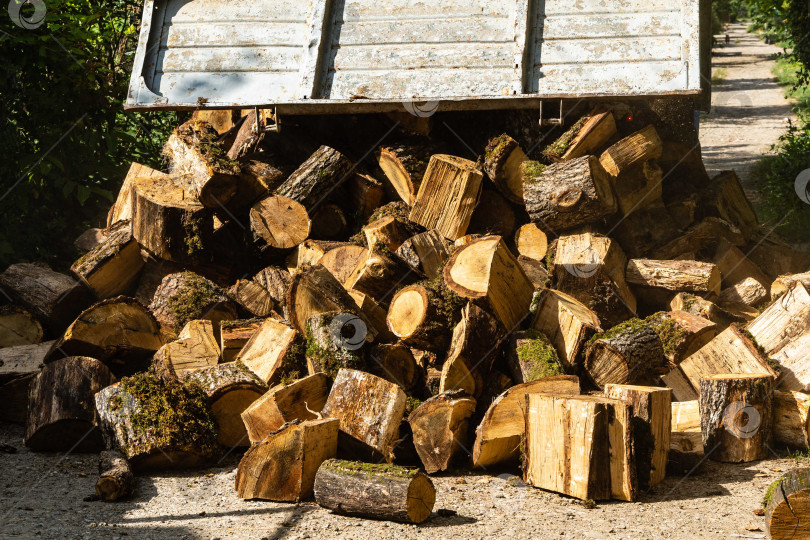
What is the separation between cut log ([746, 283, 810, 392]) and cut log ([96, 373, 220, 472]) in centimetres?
325

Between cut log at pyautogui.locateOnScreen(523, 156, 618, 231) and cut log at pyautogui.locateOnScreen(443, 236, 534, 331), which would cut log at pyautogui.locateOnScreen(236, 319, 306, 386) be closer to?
cut log at pyautogui.locateOnScreen(443, 236, 534, 331)

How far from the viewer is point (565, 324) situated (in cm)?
455

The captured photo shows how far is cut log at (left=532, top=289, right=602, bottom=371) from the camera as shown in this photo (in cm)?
448

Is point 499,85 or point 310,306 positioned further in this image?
point 499,85

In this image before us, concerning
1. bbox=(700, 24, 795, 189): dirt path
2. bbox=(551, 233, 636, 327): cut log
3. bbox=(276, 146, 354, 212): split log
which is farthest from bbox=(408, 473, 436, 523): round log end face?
bbox=(700, 24, 795, 189): dirt path

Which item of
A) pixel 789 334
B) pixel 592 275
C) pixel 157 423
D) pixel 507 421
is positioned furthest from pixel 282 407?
pixel 789 334

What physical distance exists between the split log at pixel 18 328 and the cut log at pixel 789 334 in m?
4.65

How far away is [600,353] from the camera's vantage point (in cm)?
443

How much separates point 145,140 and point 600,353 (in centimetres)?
549

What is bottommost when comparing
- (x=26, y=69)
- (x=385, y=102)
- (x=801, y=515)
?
(x=801, y=515)

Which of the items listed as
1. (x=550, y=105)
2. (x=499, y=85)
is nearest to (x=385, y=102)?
(x=499, y=85)

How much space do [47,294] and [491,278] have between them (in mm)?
3109

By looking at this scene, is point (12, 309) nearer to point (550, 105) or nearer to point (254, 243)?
point (254, 243)

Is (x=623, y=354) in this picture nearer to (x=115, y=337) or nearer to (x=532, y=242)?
(x=532, y=242)
